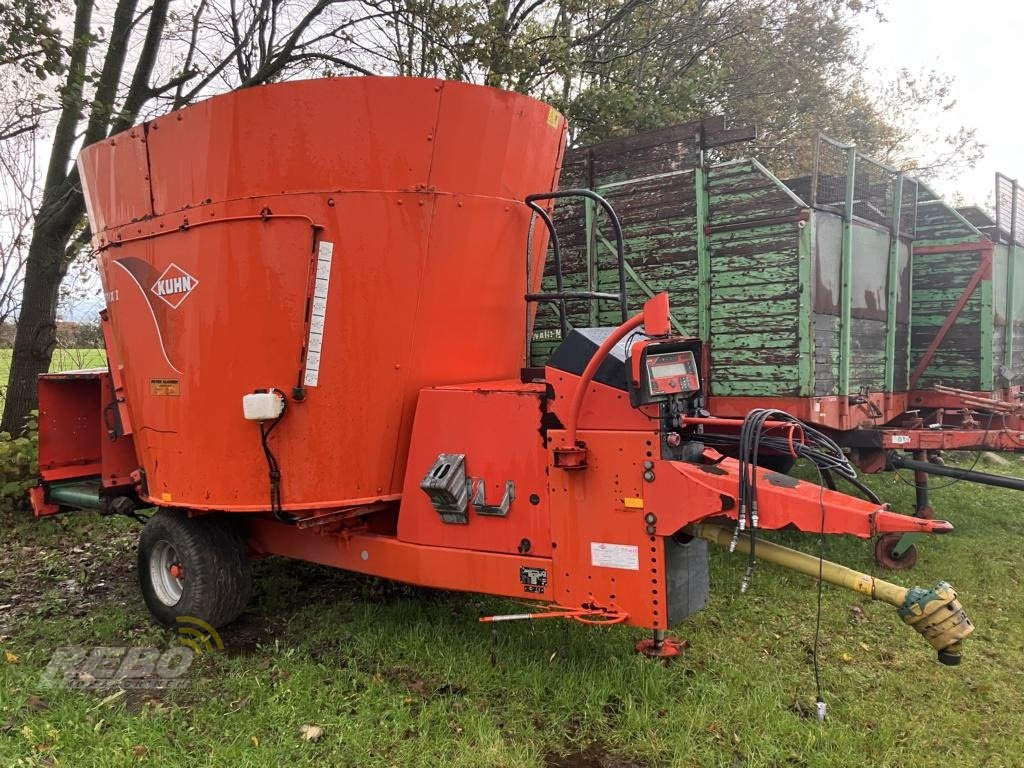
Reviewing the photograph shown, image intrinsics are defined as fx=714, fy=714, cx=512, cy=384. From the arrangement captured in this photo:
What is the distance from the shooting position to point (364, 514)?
12.8ft

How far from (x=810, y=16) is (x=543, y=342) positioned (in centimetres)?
1222

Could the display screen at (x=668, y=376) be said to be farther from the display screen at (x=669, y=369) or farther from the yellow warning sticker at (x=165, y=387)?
the yellow warning sticker at (x=165, y=387)

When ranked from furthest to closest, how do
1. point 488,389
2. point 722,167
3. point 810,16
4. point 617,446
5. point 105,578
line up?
point 810,16
point 105,578
point 722,167
point 488,389
point 617,446

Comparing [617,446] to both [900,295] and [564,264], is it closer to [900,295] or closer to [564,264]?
[564,264]

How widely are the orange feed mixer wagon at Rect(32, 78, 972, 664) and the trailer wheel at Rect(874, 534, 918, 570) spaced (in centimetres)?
247

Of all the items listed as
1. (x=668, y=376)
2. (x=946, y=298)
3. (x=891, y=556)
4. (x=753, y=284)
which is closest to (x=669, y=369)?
(x=668, y=376)

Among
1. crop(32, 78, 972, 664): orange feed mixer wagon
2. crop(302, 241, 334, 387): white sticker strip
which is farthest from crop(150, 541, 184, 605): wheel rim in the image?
crop(302, 241, 334, 387): white sticker strip

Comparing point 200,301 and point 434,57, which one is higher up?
point 434,57

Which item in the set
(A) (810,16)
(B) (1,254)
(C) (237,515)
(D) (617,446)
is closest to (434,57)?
(B) (1,254)

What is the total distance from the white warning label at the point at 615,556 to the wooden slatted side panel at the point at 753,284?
7.43 ft

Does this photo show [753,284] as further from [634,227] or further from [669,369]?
[669,369]

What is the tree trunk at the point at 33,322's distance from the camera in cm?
768

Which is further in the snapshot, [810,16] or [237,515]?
[810,16]

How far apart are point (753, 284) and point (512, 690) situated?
311 centimetres
